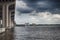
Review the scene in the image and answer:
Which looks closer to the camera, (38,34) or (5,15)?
(38,34)

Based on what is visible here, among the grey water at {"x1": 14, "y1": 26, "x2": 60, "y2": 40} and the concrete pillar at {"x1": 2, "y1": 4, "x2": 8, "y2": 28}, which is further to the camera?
the concrete pillar at {"x1": 2, "y1": 4, "x2": 8, "y2": 28}

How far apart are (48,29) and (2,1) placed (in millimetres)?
3854

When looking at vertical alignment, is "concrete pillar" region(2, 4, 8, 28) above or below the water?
above

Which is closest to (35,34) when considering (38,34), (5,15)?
(38,34)

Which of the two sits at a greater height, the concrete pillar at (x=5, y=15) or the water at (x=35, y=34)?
the concrete pillar at (x=5, y=15)

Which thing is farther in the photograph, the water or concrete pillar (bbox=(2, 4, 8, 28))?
concrete pillar (bbox=(2, 4, 8, 28))

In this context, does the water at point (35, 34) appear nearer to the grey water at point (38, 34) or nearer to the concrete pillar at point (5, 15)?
the grey water at point (38, 34)

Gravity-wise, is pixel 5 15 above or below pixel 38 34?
above

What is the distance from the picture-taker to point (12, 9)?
12062 millimetres

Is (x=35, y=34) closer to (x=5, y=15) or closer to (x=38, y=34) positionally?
(x=38, y=34)

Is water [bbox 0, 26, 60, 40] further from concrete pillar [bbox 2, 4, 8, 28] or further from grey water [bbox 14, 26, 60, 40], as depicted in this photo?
concrete pillar [bbox 2, 4, 8, 28]

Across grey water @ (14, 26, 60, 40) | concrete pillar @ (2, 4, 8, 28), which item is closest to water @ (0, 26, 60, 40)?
grey water @ (14, 26, 60, 40)

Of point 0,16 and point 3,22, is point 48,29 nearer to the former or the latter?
point 3,22

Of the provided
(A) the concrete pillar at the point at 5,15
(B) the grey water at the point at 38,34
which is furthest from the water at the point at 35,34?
(A) the concrete pillar at the point at 5,15
